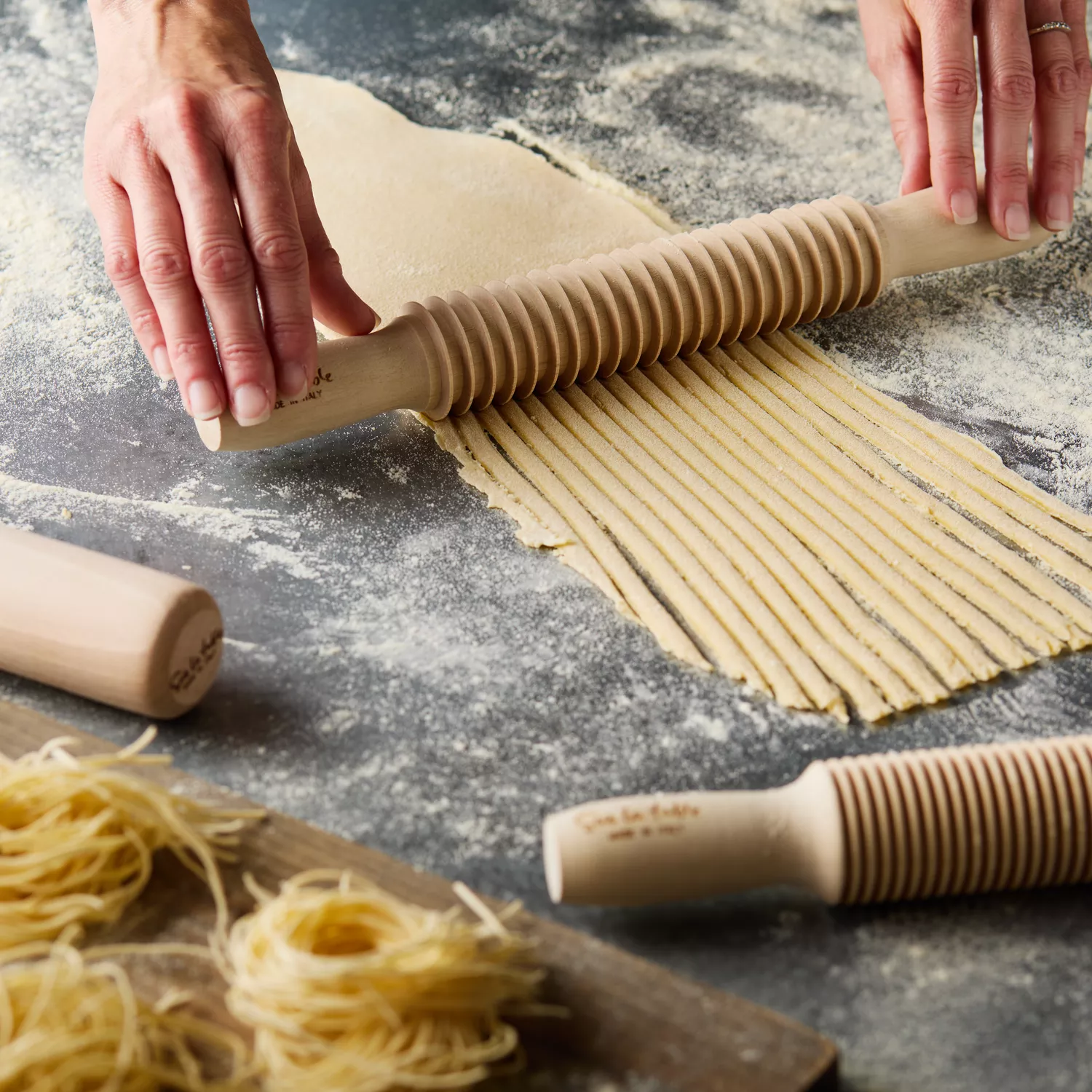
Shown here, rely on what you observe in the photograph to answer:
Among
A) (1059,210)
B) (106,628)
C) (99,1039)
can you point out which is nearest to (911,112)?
(1059,210)

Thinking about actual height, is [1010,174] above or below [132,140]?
below

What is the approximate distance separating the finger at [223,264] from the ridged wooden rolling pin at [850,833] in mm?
675

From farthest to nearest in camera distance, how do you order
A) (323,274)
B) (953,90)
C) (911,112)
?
(911,112) → (953,90) → (323,274)

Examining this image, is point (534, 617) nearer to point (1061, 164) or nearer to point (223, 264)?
point (223, 264)

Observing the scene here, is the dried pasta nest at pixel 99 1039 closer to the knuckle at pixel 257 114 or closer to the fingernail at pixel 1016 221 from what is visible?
the knuckle at pixel 257 114

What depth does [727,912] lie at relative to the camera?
111 cm

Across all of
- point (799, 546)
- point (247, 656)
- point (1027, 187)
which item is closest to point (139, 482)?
point (247, 656)

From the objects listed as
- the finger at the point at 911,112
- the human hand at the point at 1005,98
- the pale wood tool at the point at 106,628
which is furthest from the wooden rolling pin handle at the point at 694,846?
the finger at the point at 911,112

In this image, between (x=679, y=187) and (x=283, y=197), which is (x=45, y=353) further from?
(x=679, y=187)

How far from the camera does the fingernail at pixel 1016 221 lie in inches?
72.9

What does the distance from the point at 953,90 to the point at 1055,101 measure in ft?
0.62

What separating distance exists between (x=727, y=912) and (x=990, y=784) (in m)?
0.25

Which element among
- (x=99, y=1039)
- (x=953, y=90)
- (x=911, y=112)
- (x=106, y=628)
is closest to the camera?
(x=99, y=1039)

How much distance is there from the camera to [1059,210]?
74.2 inches
